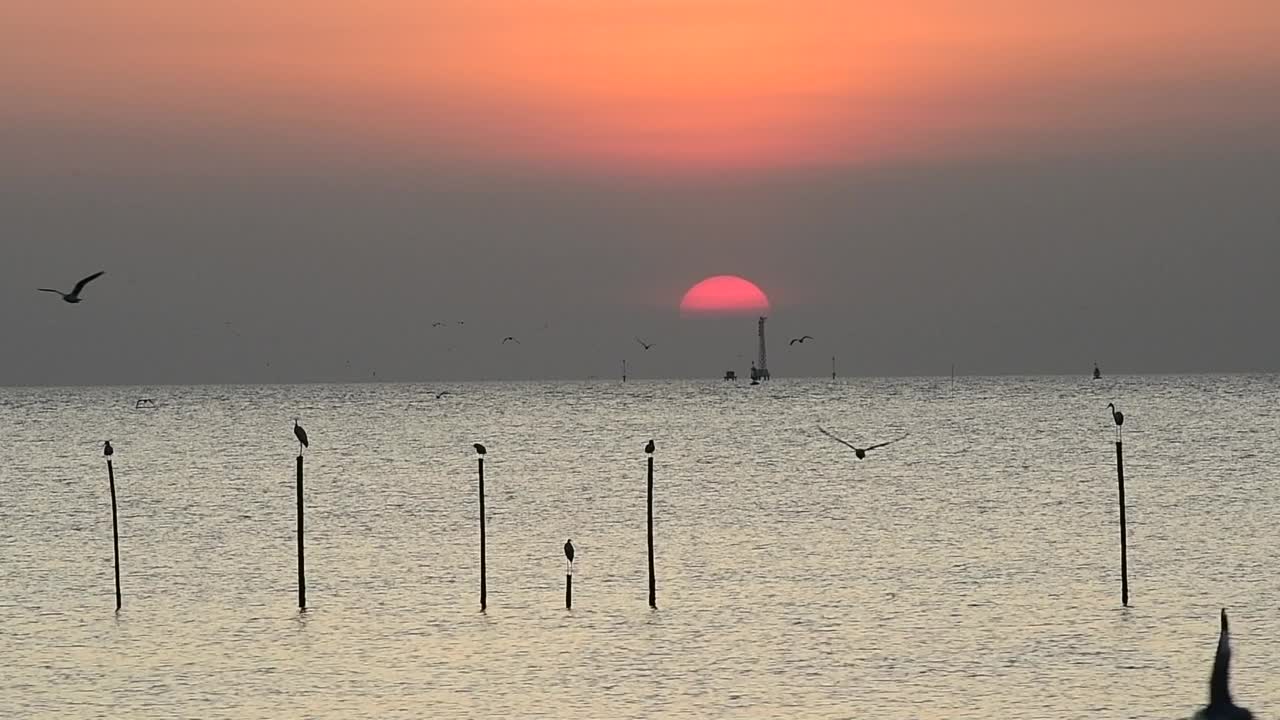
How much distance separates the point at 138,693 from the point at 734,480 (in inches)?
3331

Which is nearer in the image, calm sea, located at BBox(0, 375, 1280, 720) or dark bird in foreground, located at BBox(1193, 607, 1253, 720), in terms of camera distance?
dark bird in foreground, located at BBox(1193, 607, 1253, 720)

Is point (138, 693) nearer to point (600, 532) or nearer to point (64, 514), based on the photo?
point (600, 532)

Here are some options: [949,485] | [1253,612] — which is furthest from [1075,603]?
[949,485]

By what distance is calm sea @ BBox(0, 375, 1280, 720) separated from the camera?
46.2m

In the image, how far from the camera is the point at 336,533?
91250 millimetres

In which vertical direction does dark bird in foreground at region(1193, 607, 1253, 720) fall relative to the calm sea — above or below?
above

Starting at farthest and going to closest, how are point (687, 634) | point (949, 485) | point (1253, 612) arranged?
point (949, 485)
point (1253, 612)
point (687, 634)

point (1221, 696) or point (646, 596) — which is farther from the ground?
point (1221, 696)

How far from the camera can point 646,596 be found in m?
65.1

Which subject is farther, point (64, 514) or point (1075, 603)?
point (64, 514)

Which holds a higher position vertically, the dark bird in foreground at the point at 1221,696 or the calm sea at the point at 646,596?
the dark bird in foreground at the point at 1221,696

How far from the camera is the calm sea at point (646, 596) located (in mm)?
46188

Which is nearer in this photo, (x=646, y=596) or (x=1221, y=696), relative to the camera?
(x=1221, y=696)

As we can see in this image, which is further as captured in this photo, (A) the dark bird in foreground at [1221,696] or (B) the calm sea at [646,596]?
(B) the calm sea at [646,596]
